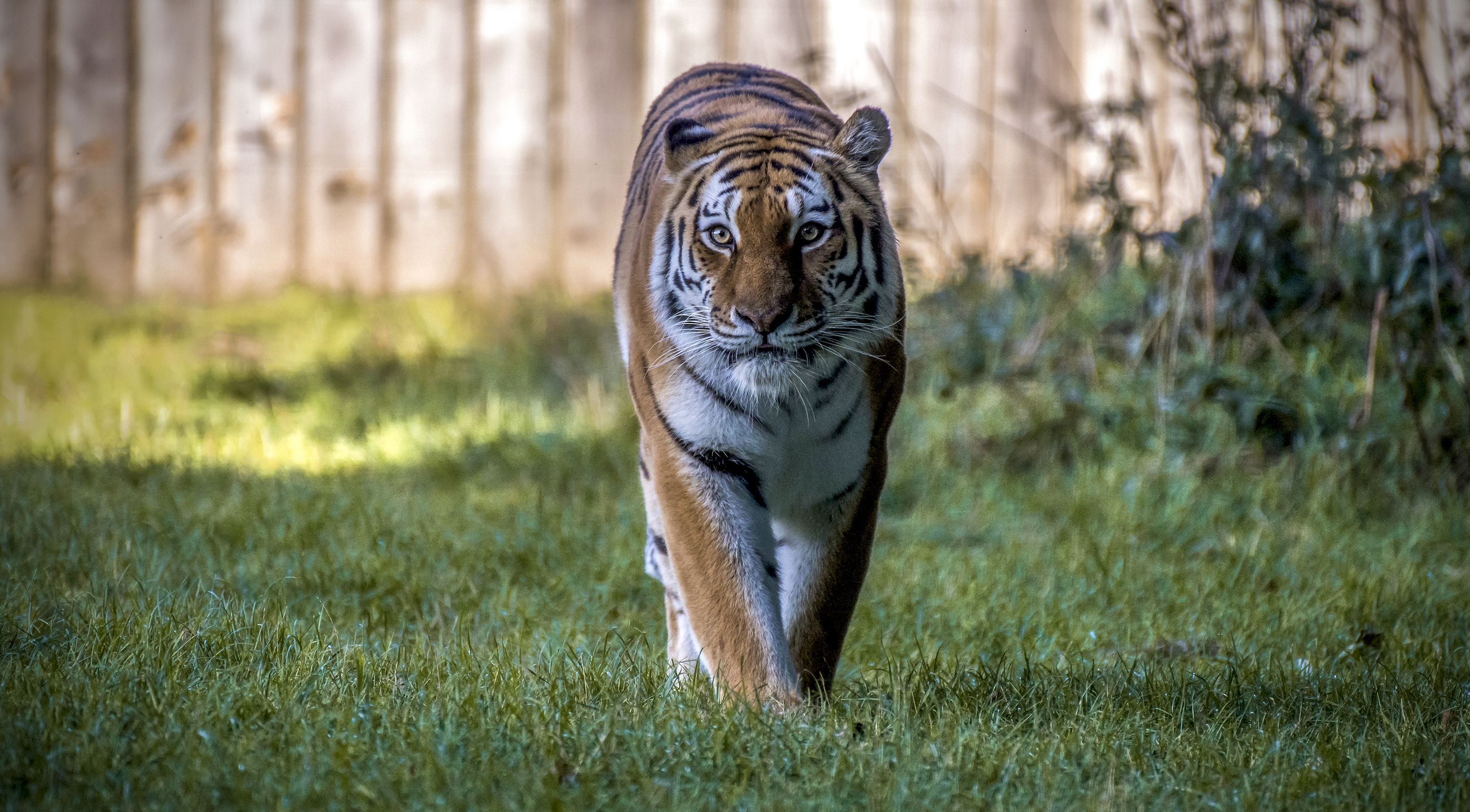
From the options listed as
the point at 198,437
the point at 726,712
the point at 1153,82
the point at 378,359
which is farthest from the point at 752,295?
the point at 1153,82

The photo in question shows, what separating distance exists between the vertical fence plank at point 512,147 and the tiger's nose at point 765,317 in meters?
4.28

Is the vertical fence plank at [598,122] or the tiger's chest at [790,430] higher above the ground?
the vertical fence plank at [598,122]

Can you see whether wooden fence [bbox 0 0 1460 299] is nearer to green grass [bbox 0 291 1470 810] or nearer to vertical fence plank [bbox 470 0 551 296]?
vertical fence plank [bbox 470 0 551 296]

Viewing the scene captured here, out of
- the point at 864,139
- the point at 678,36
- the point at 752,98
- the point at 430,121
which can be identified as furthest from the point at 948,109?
the point at 864,139

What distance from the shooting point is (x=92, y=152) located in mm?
6441

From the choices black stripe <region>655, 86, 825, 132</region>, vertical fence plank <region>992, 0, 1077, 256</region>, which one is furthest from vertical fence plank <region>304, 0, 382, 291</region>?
black stripe <region>655, 86, 825, 132</region>

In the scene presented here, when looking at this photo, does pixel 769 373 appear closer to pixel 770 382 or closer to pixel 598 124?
pixel 770 382

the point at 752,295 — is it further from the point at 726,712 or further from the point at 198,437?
the point at 198,437

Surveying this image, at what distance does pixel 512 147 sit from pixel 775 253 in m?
4.39

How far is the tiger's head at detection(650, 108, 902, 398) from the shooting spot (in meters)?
2.60

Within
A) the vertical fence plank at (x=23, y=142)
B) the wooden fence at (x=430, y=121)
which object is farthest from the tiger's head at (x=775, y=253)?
the vertical fence plank at (x=23, y=142)

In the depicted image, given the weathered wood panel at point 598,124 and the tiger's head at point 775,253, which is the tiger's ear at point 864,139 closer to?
the tiger's head at point 775,253

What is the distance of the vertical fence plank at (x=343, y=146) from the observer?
21.5 feet

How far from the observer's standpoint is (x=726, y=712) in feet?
7.64
